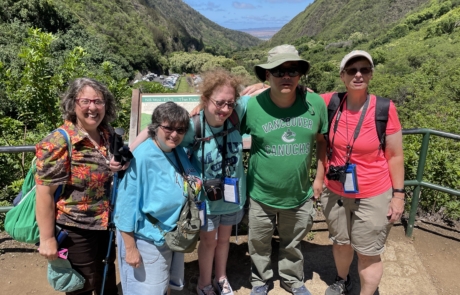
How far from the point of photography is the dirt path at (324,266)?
2723 mm

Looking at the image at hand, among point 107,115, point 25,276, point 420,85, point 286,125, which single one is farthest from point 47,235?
point 420,85

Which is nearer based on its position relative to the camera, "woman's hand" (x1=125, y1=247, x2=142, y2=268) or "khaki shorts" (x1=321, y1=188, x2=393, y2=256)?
"woman's hand" (x1=125, y1=247, x2=142, y2=268)

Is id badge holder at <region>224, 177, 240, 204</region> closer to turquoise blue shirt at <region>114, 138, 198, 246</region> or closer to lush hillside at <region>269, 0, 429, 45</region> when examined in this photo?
turquoise blue shirt at <region>114, 138, 198, 246</region>

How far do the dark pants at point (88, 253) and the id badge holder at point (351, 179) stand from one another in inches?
61.0

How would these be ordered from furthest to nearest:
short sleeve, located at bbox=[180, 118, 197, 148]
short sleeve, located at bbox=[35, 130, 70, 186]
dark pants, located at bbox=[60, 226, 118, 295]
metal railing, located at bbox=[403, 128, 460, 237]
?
1. metal railing, located at bbox=[403, 128, 460, 237]
2. short sleeve, located at bbox=[180, 118, 197, 148]
3. dark pants, located at bbox=[60, 226, 118, 295]
4. short sleeve, located at bbox=[35, 130, 70, 186]

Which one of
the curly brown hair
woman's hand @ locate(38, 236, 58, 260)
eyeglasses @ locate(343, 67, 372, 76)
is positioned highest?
eyeglasses @ locate(343, 67, 372, 76)

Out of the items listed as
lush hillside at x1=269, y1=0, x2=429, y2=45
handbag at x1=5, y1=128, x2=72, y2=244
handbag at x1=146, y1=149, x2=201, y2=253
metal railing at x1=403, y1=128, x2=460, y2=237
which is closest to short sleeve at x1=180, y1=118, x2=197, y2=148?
handbag at x1=146, y1=149, x2=201, y2=253

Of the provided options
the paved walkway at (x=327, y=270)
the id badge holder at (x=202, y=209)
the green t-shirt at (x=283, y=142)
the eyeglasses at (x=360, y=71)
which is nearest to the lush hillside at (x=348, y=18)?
the paved walkway at (x=327, y=270)

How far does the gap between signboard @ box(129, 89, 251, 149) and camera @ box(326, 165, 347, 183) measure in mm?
657

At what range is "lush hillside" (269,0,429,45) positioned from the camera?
13112cm

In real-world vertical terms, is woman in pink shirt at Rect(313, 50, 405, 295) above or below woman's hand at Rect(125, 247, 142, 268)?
above

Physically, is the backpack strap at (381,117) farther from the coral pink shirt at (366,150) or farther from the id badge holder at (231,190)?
the id badge holder at (231,190)

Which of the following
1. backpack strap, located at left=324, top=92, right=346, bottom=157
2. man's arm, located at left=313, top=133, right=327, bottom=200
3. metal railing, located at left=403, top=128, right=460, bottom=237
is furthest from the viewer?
metal railing, located at left=403, top=128, right=460, bottom=237

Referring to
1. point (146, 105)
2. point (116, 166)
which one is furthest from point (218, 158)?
point (146, 105)
